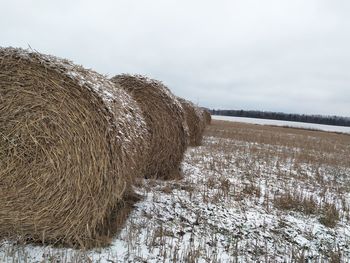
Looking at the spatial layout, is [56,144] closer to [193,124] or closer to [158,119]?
[158,119]

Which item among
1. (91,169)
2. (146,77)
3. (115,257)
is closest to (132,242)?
(115,257)

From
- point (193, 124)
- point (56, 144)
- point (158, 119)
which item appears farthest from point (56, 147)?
point (193, 124)

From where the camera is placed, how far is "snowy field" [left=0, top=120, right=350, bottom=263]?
408 cm

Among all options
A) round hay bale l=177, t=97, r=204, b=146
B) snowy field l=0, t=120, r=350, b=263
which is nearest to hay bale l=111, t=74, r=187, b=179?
snowy field l=0, t=120, r=350, b=263

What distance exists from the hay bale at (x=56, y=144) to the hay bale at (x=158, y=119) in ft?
11.0

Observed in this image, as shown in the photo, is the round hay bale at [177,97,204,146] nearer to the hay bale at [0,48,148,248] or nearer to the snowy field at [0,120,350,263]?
the snowy field at [0,120,350,263]

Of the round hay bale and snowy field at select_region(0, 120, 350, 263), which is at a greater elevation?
the round hay bale

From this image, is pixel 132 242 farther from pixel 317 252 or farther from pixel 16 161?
pixel 317 252

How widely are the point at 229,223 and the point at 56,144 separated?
A: 2623mm

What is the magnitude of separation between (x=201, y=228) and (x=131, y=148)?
1439 millimetres

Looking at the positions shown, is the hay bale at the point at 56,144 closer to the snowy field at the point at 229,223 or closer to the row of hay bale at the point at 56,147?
the row of hay bale at the point at 56,147

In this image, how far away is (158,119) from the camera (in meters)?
7.95

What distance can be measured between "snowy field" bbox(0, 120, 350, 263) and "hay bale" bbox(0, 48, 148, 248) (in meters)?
0.50

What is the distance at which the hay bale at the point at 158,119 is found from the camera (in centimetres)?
784
